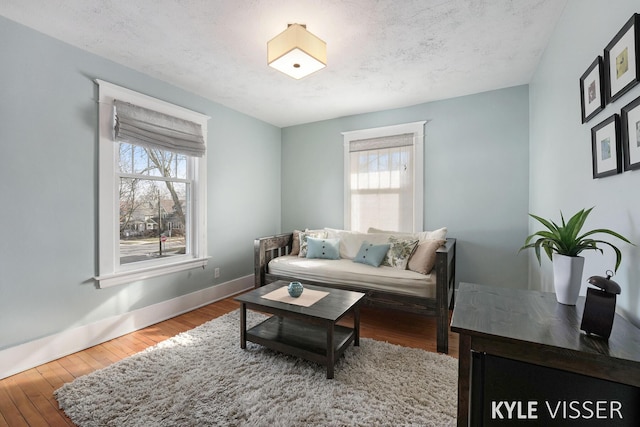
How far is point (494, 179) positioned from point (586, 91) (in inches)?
67.9

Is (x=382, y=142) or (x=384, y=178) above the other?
(x=382, y=142)

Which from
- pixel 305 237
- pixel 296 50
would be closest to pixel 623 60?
pixel 296 50

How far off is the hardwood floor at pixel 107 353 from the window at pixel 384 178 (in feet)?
4.03

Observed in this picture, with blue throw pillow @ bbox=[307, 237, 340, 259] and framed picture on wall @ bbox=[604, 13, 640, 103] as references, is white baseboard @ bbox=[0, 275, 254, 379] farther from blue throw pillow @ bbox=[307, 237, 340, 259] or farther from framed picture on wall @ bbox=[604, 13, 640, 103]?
framed picture on wall @ bbox=[604, 13, 640, 103]

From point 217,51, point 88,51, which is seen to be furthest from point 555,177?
point 88,51

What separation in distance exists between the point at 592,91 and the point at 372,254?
208cm

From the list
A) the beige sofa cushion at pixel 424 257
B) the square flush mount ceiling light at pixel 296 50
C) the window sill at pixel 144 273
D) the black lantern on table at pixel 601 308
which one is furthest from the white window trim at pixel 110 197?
the black lantern on table at pixel 601 308

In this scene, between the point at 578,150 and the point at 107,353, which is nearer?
the point at 578,150

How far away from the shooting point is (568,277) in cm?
119

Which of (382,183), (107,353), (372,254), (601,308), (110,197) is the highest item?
(382,183)

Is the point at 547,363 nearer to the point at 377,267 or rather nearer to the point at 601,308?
the point at 601,308

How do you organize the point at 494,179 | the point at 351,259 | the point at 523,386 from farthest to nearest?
the point at 351,259
the point at 494,179
the point at 523,386

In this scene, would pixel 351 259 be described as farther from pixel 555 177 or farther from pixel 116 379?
pixel 116 379

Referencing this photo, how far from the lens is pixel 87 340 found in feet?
7.45
